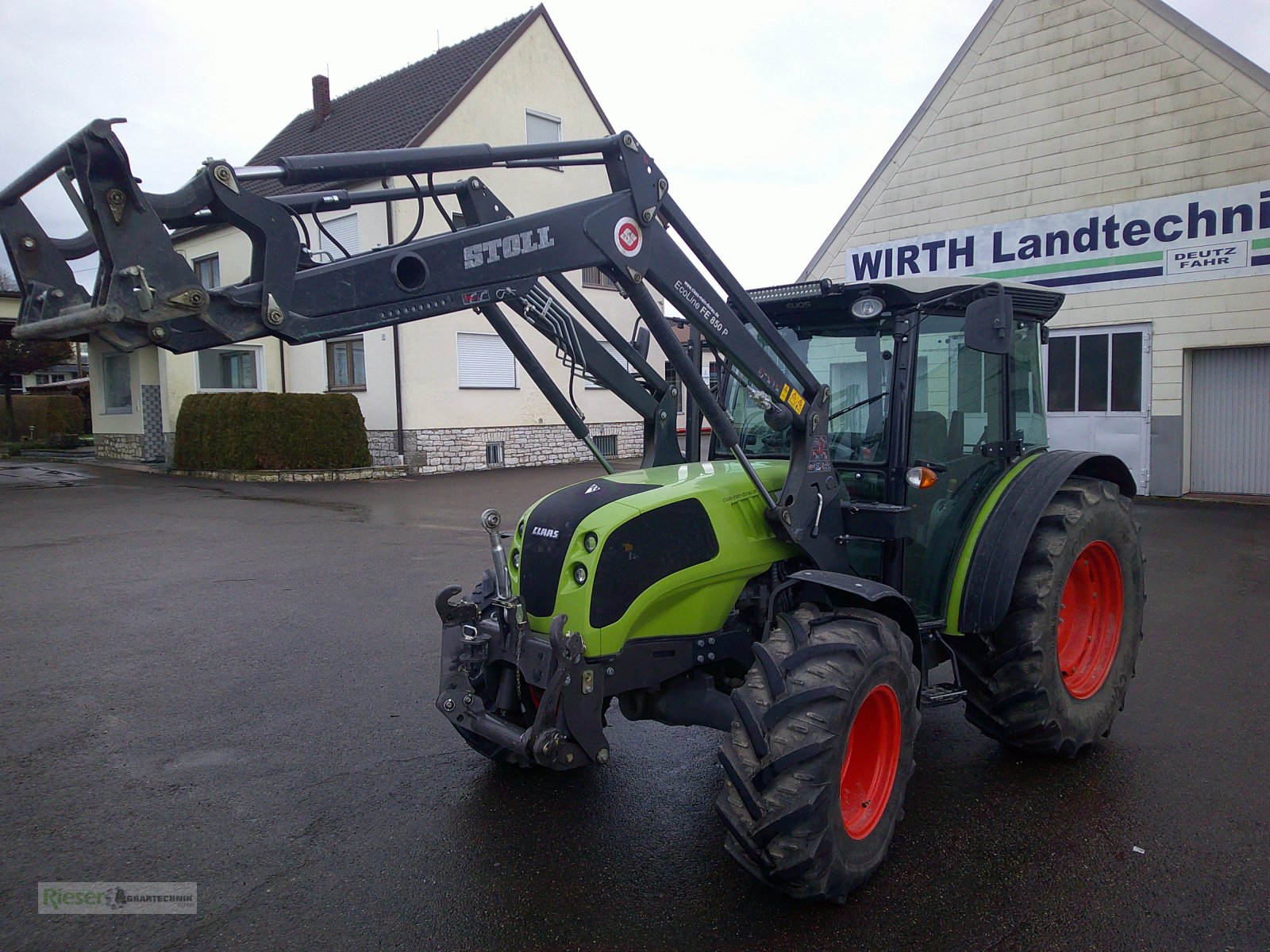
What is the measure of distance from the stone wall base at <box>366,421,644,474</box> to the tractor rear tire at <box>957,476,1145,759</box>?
46.4 ft

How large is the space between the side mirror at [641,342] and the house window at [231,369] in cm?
2023

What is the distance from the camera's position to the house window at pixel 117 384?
74.1 ft

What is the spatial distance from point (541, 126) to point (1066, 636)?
65.8ft

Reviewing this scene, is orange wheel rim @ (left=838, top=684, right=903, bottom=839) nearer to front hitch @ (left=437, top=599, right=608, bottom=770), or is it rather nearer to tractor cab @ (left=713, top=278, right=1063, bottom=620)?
tractor cab @ (left=713, top=278, right=1063, bottom=620)

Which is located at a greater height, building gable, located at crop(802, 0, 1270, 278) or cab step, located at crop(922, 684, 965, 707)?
Result: building gable, located at crop(802, 0, 1270, 278)

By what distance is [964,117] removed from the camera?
50.1ft

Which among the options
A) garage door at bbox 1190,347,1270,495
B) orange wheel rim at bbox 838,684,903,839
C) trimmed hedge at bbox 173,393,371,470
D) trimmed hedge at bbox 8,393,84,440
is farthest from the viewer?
trimmed hedge at bbox 8,393,84,440

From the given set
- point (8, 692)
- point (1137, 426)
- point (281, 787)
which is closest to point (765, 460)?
point (281, 787)

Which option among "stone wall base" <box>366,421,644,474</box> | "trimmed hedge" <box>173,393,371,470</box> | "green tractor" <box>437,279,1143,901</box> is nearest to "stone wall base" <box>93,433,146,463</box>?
"trimmed hedge" <box>173,393,371,470</box>

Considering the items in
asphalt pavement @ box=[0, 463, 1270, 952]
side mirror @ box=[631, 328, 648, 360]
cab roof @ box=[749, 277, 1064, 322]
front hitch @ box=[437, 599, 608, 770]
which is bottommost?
asphalt pavement @ box=[0, 463, 1270, 952]

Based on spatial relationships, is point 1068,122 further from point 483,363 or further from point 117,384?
point 117,384

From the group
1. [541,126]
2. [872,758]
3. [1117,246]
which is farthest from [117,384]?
[872,758]

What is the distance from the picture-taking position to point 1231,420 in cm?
1334

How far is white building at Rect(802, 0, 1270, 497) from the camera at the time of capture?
12.7 meters
